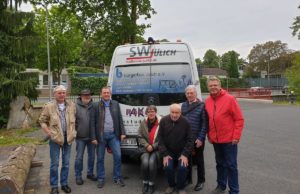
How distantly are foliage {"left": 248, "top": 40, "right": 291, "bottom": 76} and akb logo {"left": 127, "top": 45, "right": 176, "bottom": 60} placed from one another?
3287 inches

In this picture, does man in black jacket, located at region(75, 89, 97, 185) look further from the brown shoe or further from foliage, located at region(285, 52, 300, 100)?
foliage, located at region(285, 52, 300, 100)

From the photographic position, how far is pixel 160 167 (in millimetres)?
6125

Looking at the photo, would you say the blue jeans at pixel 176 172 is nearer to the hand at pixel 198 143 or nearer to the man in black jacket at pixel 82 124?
the hand at pixel 198 143

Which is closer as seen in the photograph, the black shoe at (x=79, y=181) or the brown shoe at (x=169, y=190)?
the brown shoe at (x=169, y=190)

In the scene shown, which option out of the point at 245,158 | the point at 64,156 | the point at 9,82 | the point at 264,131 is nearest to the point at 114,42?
the point at 9,82

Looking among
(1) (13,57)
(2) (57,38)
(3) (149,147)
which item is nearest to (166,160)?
(3) (149,147)

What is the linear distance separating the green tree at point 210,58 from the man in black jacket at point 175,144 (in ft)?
360

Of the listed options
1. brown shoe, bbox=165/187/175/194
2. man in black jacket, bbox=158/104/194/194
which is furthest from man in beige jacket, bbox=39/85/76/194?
brown shoe, bbox=165/187/175/194

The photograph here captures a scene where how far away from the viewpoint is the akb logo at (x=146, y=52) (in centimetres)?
691

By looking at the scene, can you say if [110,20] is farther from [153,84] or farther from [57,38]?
[57,38]

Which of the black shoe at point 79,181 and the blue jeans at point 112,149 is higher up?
the blue jeans at point 112,149

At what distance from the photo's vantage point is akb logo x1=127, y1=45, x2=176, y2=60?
22.7 feet

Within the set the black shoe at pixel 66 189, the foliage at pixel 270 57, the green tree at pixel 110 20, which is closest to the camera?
the black shoe at pixel 66 189

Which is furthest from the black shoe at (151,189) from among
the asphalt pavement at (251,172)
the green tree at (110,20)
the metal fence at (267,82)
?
the metal fence at (267,82)
